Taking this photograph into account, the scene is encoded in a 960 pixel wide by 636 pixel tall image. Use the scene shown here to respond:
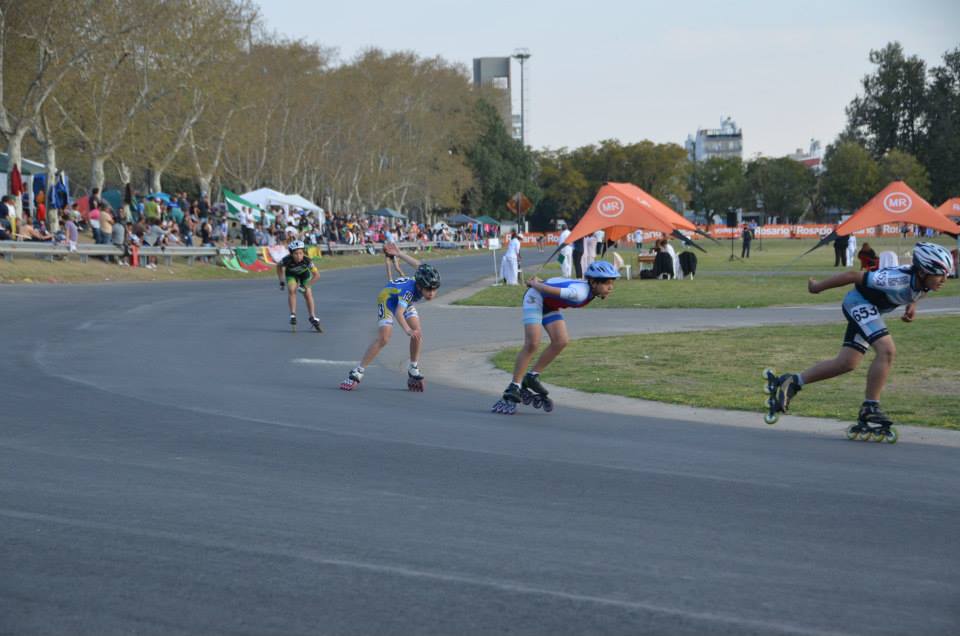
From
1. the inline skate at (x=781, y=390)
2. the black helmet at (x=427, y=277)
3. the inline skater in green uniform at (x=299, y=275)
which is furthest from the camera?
the inline skater in green uniform at (x=299, y=275)

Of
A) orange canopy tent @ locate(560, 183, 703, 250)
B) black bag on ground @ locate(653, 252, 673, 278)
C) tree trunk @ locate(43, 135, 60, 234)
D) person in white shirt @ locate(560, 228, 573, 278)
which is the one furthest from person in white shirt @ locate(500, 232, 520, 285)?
tree trunk @ locate(43, 135, 60, 234)

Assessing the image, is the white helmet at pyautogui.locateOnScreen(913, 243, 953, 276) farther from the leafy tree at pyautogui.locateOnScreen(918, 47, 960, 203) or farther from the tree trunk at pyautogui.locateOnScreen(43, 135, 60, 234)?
the leafy tree at pyautogui.locateOnScreen(918, 47, 960, 203)

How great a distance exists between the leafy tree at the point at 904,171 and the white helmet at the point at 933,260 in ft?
353

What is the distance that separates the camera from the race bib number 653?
10516 mm

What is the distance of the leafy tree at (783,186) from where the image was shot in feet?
431

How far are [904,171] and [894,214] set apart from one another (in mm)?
78132

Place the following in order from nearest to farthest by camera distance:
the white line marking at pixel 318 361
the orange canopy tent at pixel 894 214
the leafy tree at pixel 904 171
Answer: the white line marking at pixel 318 361 < the orange canopy tent at pixel 894 214 < the leafy tree at pixel 904 171

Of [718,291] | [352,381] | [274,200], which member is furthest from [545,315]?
[274,200]

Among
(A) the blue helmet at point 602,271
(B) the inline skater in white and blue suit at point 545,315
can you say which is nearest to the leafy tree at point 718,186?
(B) the inline skater in white and blue suit at point 545,315

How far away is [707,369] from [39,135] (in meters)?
37.4

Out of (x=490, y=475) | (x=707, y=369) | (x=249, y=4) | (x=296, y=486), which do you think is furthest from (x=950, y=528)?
(x=249, y=4)

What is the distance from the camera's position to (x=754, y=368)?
16672mm

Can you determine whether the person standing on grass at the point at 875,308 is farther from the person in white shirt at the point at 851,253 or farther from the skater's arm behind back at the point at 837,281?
the person in white shirt at the point at 851,253

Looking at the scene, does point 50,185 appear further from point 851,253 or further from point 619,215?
point 851,253
